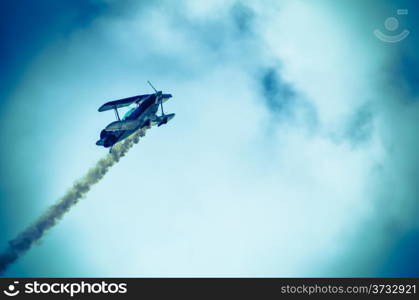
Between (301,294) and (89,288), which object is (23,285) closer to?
(89,288)

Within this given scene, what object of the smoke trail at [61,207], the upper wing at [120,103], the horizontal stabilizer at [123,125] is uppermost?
the upper wing at [120,103]

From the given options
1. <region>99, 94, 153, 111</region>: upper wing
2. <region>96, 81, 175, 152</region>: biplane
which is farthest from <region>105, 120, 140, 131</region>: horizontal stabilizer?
<region>99, 94, 153, 111</region>: upper wing

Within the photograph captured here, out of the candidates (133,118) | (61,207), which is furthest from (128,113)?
(61,207)

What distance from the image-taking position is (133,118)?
205ft

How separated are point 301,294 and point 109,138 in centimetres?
3799

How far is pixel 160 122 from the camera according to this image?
6581 cm

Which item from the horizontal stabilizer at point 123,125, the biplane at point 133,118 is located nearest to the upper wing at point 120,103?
the biplane at point 133,118

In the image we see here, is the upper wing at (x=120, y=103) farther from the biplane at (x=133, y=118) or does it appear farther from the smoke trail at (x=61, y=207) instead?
the smoke trail at (x=61, y=207)

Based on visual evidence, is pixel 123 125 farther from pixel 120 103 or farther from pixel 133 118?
pixel 120 103

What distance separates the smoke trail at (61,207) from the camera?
203 ft

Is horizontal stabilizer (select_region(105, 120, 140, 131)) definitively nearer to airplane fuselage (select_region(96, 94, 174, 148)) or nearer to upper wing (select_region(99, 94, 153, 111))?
airplane fuselage (select_region(96, 94, 174, 148))

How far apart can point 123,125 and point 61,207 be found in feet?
55.5

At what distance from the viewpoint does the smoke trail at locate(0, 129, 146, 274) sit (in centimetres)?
6194

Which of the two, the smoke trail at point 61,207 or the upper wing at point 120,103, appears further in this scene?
the upper wing at point 120,103
